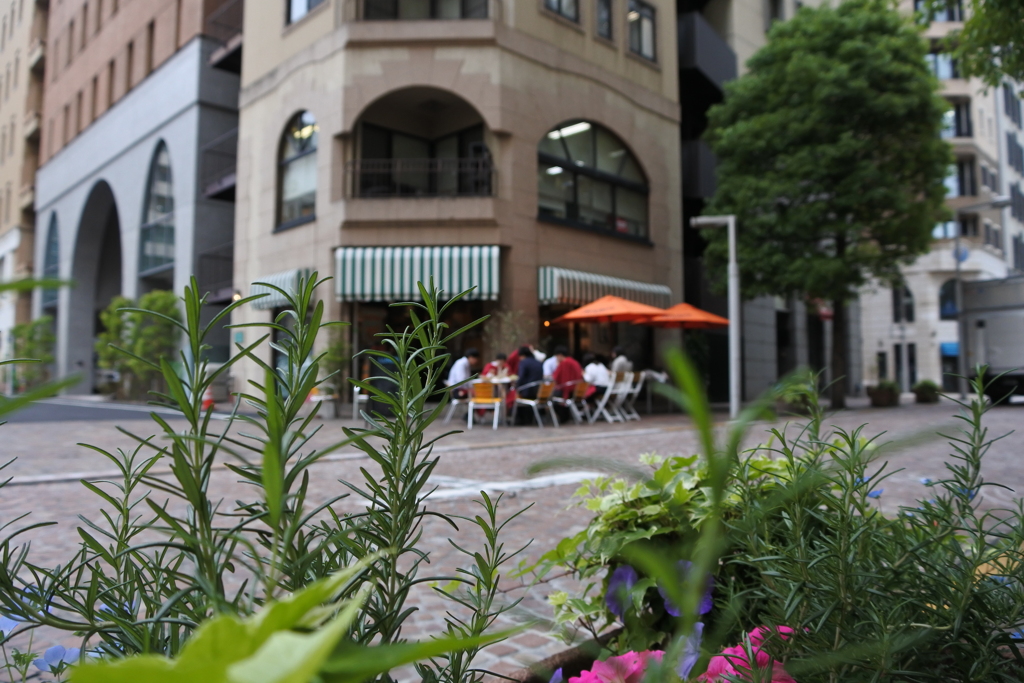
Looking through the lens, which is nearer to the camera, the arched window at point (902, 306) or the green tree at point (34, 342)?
the green tree at point (34, 342)

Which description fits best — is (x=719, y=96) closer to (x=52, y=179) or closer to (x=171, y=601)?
(x=171, y=601)

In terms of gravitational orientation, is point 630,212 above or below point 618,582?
above

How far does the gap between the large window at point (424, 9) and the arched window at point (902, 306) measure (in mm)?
32992

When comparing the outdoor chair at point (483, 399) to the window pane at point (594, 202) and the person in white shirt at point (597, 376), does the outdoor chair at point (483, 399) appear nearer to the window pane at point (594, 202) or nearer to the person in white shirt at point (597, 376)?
the person in white shirt at point (597, 376)

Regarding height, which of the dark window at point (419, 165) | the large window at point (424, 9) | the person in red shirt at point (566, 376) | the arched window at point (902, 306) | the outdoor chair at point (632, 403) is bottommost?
the outdoor chair at point (632, 403)

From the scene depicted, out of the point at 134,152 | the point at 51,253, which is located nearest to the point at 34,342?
the point at 134,152

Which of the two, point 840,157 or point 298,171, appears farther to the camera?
point 298,171

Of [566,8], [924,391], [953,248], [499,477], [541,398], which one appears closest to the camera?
[499,477]

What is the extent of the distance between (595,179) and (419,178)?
4841 mm

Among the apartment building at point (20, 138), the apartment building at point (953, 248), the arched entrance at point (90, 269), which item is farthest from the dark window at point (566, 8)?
the apartment building at point (20, 138)

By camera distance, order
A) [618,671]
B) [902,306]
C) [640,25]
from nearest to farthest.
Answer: [618,671], [640,25], [902,306]

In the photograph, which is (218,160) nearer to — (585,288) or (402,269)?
(402,269)

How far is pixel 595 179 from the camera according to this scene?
64.4ft

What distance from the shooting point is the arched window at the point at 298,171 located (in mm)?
18203
